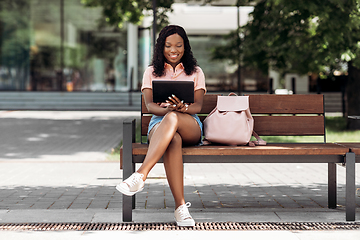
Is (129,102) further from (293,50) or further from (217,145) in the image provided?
(217,145)

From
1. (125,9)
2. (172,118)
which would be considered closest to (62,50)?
(125,9)

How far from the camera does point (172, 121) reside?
168 inches

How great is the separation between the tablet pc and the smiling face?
0.47 m

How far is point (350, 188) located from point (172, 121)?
64.6 inches

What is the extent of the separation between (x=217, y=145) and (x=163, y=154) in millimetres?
642

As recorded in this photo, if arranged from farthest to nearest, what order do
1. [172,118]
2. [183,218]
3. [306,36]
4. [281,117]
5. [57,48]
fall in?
[57,48]
[306,36]
[281,117]
[172,118]
[183,218]

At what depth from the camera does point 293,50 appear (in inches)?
522

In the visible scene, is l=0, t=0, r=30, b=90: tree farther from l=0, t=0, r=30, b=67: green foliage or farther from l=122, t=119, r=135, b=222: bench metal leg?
l=122, t=119, r=135, b=222: bench metal leg

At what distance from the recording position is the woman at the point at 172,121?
4.17 metres

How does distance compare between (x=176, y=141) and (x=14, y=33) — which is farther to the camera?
(x=14, y=33)

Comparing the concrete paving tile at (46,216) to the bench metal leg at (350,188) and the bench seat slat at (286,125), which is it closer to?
the bench seat slat at (286,125)

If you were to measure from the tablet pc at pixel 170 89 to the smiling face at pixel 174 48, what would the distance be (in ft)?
1.54

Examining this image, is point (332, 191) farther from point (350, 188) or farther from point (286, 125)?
point (286, 125)

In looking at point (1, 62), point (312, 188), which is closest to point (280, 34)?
point (312, 188)
